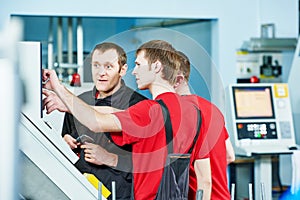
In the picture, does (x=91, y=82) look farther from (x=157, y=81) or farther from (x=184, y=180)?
(x=184, y=180)

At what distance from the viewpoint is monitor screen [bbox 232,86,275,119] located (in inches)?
187

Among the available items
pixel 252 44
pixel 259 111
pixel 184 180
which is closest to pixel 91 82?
pixel 184 180

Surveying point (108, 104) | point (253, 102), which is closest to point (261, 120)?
point (253, 102)

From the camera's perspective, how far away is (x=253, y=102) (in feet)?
15.8

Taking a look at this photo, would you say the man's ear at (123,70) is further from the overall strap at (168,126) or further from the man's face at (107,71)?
the overall strap at (168,126)

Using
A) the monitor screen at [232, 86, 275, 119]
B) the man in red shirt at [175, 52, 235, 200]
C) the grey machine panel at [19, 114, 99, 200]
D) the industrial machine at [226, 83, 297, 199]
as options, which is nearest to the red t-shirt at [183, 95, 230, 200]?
the man in red shirt at [175, 52, 235, 200]

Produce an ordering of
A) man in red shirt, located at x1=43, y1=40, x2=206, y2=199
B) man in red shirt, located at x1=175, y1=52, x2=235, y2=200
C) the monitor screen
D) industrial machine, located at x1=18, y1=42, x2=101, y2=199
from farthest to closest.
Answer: the monitor screen
man in red shirt, located at x1=175, y1=52, x2=235, y2=200
man in red shirt, located at x1=43, y1=40, x2=206, y2=199
industrial machine, located at x1=18, y1=42, x2=101, y2=199

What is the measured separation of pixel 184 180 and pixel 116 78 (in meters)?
0.37

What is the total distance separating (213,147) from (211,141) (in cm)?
6

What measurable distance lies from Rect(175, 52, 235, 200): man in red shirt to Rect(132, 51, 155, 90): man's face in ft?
0.27

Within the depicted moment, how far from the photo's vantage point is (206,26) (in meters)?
6.10

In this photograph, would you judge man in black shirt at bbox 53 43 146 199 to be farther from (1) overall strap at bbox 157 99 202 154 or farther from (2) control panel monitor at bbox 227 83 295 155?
(2) control panel monitor at bbox 227 83 295 155

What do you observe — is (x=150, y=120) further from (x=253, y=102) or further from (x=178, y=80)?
(x=253, y=102)

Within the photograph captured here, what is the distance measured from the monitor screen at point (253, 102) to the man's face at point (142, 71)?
3161 mm
